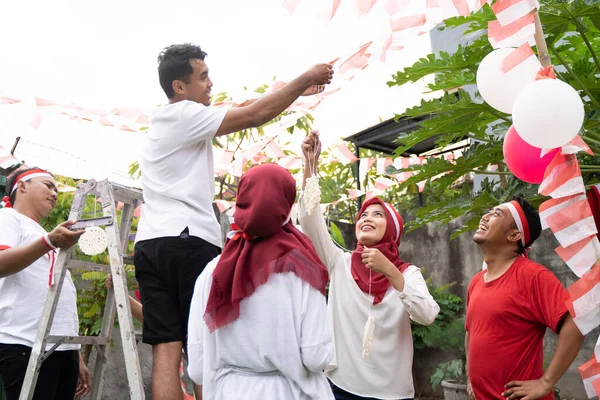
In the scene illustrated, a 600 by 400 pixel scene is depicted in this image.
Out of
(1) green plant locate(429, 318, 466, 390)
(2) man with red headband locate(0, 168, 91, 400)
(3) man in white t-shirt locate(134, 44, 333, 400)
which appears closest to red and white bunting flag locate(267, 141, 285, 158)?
(1) green plant locate(429, 318, 466, 390)

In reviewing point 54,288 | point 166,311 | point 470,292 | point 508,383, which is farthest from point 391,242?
point 54,288

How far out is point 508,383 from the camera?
9.05 feet

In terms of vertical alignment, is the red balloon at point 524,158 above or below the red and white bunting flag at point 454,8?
below

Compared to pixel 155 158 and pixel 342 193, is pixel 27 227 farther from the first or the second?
pixel 342 193

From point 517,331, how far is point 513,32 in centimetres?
135

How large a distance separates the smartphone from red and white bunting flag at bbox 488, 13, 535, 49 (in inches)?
74.3

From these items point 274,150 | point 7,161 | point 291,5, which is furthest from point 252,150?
point 7,161

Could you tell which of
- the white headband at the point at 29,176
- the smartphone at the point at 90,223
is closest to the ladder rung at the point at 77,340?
the smartphone at the point at 90,223

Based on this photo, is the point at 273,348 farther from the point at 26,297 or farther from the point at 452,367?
the point at 452,367

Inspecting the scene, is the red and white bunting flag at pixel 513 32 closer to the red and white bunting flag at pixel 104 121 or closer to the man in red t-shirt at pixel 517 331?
the man in red t-shirt at pixel 517 331

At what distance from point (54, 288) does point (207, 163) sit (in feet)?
3.16

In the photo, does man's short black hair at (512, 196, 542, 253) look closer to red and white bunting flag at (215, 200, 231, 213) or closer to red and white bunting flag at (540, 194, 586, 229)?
red and white bunting flag at (540, 194, 586, 229)

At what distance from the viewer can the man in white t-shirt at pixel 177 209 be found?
264 centimetres

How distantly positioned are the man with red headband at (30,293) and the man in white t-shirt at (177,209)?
477mm
